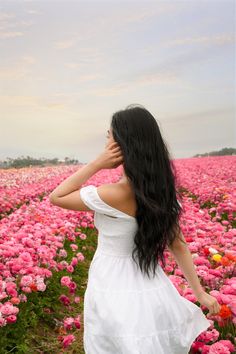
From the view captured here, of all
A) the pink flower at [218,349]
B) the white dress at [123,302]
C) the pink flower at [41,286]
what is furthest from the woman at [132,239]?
the pink flower at [41,286]

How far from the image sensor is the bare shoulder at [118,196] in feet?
Answer: 7.66

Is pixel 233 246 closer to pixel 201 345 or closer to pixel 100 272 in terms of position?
pixel 201 345

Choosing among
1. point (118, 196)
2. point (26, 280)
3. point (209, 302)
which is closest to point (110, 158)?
point (118, 196)

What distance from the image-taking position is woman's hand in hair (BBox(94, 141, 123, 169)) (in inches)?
92.6

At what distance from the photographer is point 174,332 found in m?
2.50

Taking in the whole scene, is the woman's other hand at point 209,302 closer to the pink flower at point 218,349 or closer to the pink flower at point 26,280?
the pink flower at point 218,349

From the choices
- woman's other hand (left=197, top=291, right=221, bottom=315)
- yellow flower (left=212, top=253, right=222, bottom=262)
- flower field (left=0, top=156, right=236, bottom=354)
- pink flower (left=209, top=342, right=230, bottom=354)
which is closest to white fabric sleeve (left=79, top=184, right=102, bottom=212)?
flower field (left=0, top=156, right=236, bottom=354)

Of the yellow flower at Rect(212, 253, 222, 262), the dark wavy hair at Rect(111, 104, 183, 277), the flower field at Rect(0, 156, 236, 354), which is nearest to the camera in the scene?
the dark wavy hair at Rect(111, 104, 183, 277)

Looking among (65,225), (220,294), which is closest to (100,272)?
(220,294)

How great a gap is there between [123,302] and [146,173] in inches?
26.8

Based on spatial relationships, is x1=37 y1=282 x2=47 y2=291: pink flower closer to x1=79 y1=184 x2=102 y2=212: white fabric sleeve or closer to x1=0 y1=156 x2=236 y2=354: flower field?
x1=0 y1=156 x2=236 y2=354: flower field

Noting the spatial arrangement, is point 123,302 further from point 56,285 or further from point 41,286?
point 56,285

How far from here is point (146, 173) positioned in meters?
2.35

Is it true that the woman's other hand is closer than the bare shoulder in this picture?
No
